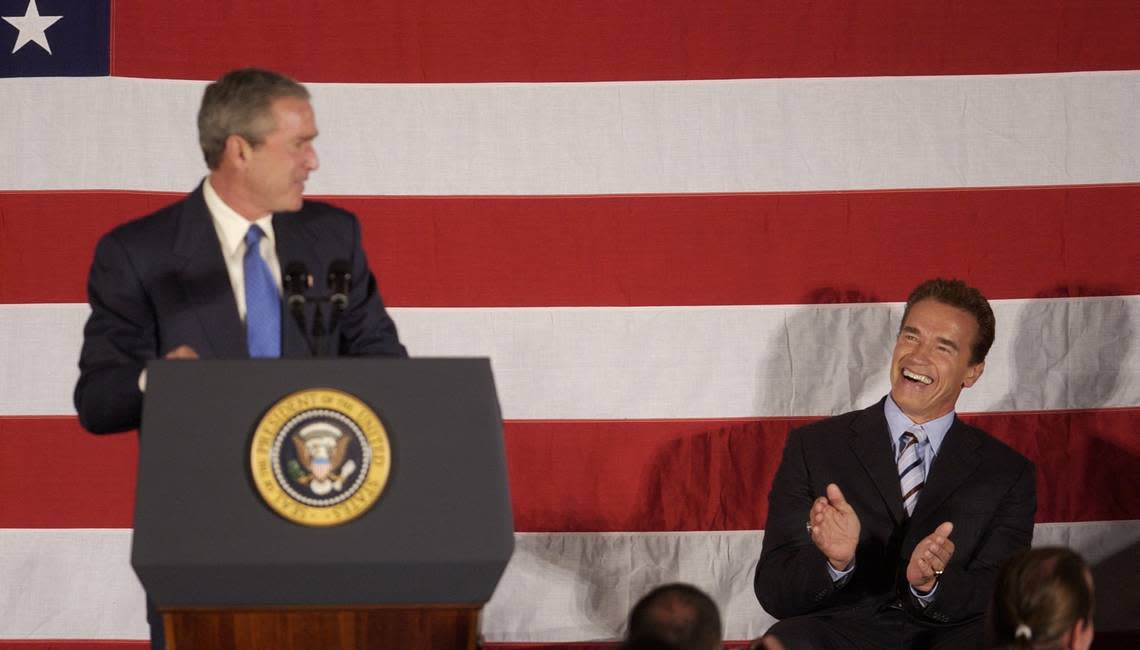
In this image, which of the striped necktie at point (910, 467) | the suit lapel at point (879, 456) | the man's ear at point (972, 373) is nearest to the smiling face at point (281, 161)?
the suit lapel at point (879, 456)

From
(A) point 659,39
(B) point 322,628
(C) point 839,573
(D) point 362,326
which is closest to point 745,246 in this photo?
(A) point 659,39

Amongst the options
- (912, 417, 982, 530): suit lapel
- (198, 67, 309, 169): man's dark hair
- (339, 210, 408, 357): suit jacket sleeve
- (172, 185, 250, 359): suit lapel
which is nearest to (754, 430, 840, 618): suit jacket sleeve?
(912, 417, 982, 530): suit lapel

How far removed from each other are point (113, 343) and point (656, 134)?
177cm

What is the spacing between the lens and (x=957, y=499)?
2770 mm

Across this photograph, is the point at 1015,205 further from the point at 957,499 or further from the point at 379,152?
the point at 379,152

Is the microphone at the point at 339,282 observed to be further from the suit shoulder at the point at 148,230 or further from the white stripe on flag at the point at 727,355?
the white stripe on flag at the point at 727,355

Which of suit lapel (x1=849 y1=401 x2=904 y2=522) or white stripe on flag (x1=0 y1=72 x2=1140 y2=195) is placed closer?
suit lapel (x1=849 y1=401 x2=904 y2=522)

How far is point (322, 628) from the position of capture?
179 centimetres

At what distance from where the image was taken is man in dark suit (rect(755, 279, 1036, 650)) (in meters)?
2.65

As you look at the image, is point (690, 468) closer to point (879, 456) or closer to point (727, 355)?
point (727, 355)

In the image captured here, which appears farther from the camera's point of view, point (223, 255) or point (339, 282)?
point (223, 255)

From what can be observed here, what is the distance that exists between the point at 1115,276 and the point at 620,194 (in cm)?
137

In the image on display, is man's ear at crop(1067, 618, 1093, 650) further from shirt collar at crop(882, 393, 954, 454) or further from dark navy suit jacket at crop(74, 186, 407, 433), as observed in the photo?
dark navy suit jacket at crop(74, 186, 407, 433)

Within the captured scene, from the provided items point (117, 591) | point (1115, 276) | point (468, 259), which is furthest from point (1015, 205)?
point (117, 591)
